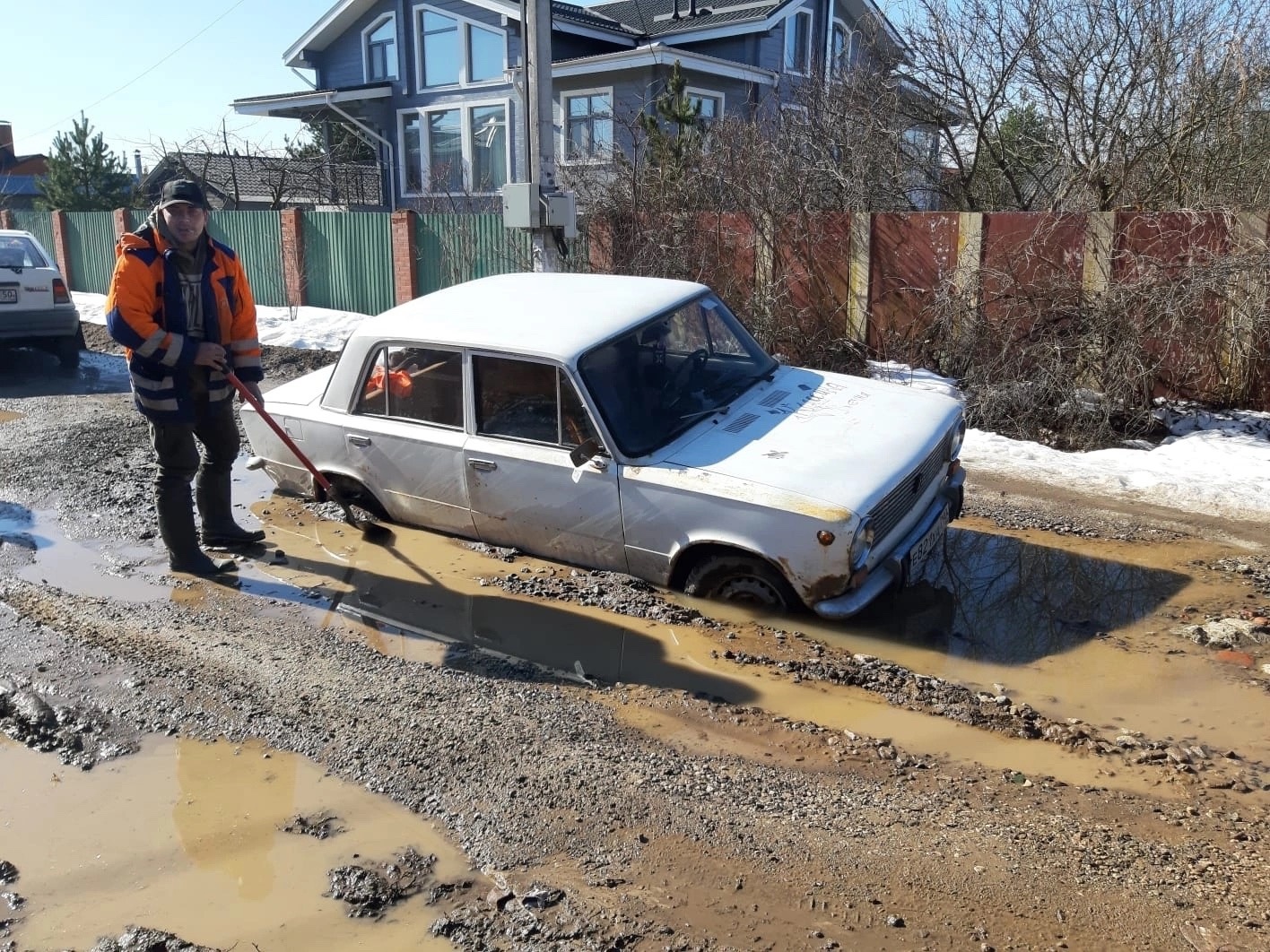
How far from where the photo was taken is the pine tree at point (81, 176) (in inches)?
1259

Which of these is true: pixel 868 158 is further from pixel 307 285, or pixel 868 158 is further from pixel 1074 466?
pixel 307 285

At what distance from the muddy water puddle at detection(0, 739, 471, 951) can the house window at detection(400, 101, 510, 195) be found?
781 inches

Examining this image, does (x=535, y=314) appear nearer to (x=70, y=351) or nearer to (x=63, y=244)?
(x=70, y=351)

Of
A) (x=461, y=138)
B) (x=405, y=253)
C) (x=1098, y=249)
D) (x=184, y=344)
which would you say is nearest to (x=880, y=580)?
(x=184, y=344)

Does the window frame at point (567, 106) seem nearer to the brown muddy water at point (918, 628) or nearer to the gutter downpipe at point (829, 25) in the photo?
the gutter downpipe at point (829, 25)

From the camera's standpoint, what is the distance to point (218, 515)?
241 inches

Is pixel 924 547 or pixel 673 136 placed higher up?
pixel 673 136

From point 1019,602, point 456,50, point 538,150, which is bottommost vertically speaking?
point 1019,602

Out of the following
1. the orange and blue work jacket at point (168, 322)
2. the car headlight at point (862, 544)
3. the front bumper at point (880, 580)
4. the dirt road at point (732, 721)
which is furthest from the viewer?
the orange and blue work jacket at point (168, 322)

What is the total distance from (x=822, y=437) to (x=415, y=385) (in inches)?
90.3

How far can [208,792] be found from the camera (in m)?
3.65

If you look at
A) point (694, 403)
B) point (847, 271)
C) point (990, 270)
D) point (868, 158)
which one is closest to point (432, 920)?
point (694, 403)

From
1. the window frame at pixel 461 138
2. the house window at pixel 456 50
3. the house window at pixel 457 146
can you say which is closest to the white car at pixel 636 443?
the window frame at pixel 461 138

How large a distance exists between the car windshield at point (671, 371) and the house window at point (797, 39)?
19.2 metres
